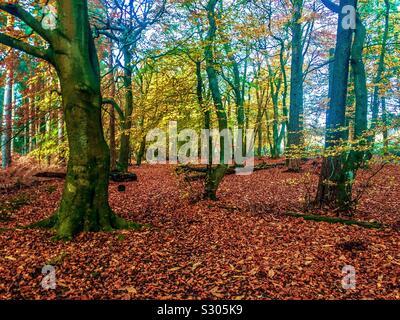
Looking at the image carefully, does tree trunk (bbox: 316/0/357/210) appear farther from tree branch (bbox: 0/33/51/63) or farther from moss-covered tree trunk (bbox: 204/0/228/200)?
tree branch (bbox: 0/33/51/63)

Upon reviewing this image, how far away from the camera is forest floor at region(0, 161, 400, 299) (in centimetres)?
390

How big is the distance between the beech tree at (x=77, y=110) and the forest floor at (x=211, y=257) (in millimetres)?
491

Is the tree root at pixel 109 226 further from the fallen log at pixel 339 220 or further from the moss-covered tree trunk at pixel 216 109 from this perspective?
the fallen log at pixel 339 220

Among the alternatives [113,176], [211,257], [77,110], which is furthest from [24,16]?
[113,176]

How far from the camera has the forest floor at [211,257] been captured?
3902 mm

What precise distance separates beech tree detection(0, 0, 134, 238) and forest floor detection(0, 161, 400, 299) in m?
0.49

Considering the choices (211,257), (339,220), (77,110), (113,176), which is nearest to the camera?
(211,257)

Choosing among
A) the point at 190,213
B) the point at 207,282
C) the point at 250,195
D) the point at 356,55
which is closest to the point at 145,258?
the point at 207,282

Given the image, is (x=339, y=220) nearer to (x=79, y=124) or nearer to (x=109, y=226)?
(x=109, y=226)

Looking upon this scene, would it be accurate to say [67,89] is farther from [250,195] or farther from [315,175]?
[315,175]

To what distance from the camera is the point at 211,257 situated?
5004 millimetres

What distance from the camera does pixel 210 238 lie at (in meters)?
5.94

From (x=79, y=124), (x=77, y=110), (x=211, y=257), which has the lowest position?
(x=211, y=257)

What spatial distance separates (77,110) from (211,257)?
3866 millimetres
